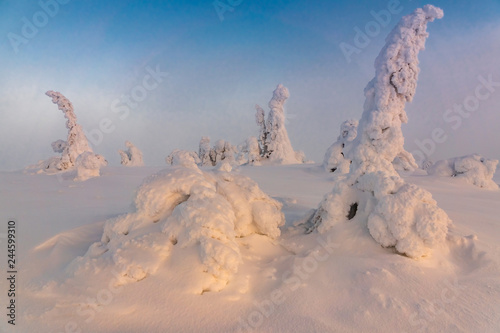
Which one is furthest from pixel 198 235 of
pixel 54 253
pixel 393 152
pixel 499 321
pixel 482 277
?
pixel 393 152

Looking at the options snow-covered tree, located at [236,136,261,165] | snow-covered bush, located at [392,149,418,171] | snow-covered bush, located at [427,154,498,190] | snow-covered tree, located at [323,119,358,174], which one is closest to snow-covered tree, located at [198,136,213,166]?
snow-covered tree, located at [236,136,261,165]

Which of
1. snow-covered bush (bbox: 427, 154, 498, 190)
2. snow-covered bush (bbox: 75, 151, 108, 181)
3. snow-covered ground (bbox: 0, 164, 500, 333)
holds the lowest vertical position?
snow-covered bush (bbox: 75, 151, 108, 181)

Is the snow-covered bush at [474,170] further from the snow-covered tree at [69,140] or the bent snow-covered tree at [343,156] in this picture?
the snow-covered tree at [69,140]

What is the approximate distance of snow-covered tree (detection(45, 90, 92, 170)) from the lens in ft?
49.2

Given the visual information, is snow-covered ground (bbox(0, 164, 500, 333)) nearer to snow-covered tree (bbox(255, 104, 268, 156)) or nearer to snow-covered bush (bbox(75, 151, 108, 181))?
snow-covered bush (bbox(75, 151, 108, 181))

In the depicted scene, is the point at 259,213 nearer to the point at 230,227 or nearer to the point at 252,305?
the point at 230,227

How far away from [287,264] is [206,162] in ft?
75.0

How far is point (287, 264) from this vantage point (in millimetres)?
2816

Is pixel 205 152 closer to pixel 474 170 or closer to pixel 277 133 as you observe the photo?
pixel 277 133

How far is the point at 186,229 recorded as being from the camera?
2.68m

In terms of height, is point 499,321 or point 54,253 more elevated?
point 499,321

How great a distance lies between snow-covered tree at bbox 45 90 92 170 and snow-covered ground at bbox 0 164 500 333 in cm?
1342

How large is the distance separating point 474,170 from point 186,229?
10.1m

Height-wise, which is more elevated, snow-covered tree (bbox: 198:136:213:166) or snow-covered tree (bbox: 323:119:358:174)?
snow-covered tree (bbox: 323:119:358:174)
